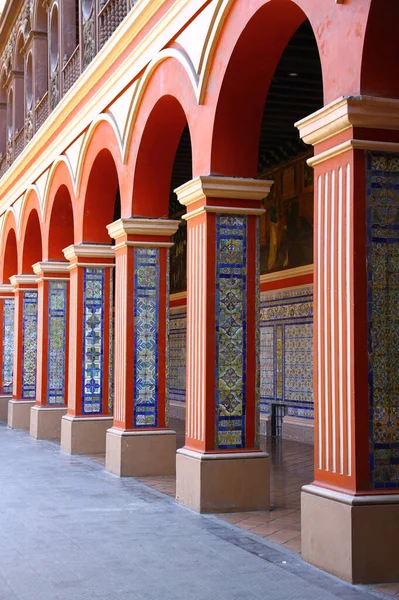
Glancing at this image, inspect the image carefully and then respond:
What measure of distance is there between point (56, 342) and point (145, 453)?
5.64 m

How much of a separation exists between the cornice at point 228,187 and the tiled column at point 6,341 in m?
13.0

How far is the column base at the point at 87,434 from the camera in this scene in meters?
13.6

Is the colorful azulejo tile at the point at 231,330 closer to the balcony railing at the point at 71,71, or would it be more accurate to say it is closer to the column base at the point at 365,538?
the column base at the point at 365,538

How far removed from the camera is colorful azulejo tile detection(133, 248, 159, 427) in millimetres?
11188

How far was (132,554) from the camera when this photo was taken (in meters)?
6.79

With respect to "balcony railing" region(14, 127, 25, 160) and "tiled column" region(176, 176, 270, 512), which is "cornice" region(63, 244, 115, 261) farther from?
"balcony railing" region(14, 127, 25, 160)

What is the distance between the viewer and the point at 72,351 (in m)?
13.9

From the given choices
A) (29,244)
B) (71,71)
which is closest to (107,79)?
(71,71)

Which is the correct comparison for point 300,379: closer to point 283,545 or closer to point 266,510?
point 266,510

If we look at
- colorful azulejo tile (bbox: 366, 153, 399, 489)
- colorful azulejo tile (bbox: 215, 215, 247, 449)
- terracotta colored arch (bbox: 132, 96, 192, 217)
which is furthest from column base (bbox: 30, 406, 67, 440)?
colorful azulejo tile (bbox: 366, 153, 399, 489)

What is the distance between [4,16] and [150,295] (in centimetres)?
1238

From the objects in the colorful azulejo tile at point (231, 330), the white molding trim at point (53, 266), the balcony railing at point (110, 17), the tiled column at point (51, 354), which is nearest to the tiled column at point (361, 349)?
the colorful azulejo tile at point (231, 330)

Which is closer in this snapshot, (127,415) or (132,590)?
(132,590)

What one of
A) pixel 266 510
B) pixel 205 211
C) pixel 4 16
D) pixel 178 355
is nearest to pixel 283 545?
pixel 266 510
